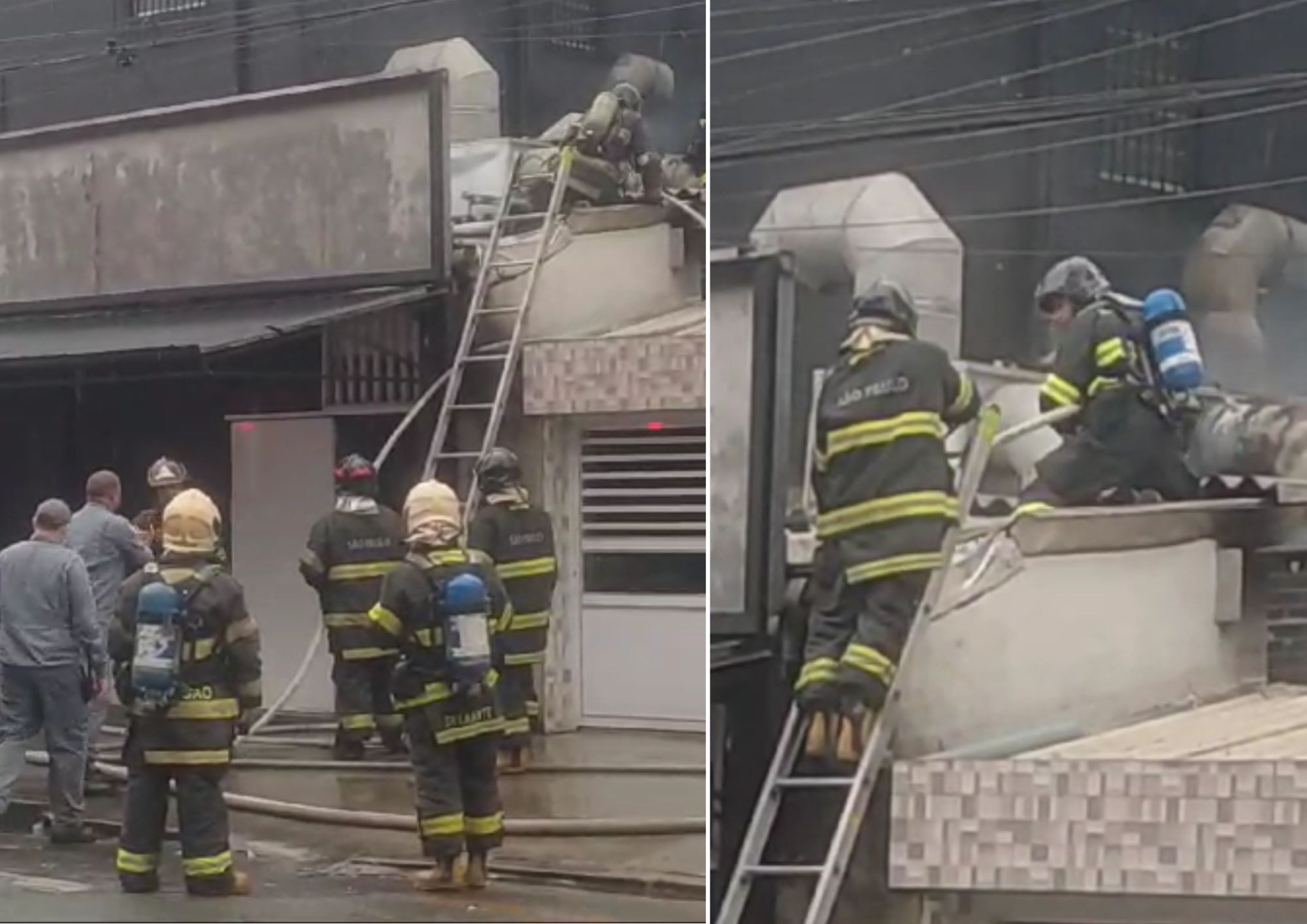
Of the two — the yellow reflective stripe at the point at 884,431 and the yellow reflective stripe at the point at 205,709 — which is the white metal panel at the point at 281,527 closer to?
the yellow reflective stripe at the point at 205,709

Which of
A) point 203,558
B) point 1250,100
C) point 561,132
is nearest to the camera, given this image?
point 1250,100

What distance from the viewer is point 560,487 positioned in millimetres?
3387

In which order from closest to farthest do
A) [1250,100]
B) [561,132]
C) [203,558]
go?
1. [1250,100]
2. [561,132]
3. [203,558]

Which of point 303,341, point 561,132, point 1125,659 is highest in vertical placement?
point 561,132

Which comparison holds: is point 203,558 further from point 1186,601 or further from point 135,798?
point 1186,601

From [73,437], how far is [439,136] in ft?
3.44

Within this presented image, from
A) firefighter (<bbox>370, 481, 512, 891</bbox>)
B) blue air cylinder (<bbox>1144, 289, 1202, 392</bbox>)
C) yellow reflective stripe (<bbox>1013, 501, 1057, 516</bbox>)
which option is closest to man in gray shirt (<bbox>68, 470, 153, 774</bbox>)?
firefighter (<bbox>370, 481, 512, 891</bbox>)

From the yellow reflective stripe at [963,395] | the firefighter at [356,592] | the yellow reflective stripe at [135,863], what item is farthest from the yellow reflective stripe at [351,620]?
the yellow reflective stripe at [963,395]

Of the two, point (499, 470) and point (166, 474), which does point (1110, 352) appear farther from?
point (166, 474)

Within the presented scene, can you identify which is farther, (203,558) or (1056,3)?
(203,558)

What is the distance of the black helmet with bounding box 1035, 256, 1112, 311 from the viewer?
3.09 meters

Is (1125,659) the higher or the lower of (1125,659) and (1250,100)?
the lower

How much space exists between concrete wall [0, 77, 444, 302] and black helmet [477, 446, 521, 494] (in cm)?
40

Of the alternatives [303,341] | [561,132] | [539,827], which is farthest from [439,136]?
[539,827]
